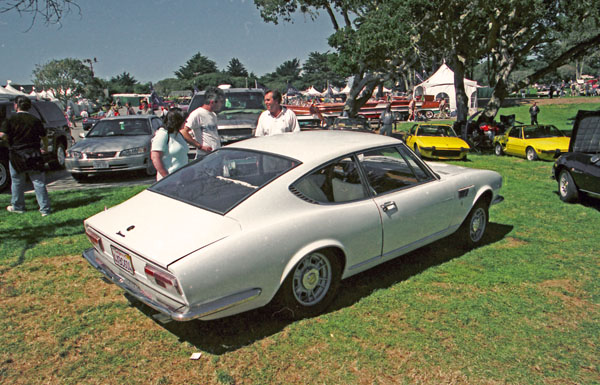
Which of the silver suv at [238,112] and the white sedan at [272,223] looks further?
the silver suv at [238,112]

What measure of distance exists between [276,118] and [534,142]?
1067cm

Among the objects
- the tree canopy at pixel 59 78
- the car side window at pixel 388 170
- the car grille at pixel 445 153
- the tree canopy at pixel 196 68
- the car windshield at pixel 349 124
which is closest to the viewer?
the car side window at pixel 388 170

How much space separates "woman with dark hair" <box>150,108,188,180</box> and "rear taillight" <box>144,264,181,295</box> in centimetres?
239

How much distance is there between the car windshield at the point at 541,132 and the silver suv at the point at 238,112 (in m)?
8.70

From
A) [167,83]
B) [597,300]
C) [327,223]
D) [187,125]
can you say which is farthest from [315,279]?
[167,83]

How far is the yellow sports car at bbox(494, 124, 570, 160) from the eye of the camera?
13141mm

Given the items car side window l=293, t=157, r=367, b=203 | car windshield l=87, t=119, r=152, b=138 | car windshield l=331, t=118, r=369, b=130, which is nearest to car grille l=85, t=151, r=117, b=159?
car windshield l=87, t=119, r=152, b=138

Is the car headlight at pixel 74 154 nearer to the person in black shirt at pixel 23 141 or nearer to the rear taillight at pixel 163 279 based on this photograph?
the person in black shirt at pixel 23 141

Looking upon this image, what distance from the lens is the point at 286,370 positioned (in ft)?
9.88

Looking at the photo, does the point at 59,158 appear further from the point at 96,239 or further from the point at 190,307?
the point at 190,307

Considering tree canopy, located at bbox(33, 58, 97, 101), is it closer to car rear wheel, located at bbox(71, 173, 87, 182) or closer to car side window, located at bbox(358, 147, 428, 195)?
car rear wheel, located at bbox(71, 173, 87, 182)

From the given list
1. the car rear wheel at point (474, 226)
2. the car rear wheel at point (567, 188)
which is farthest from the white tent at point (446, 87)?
the car rear wheel at point (474, 226)

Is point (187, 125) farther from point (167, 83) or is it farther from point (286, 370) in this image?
point (167, 83)

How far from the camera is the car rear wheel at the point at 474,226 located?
511cm
